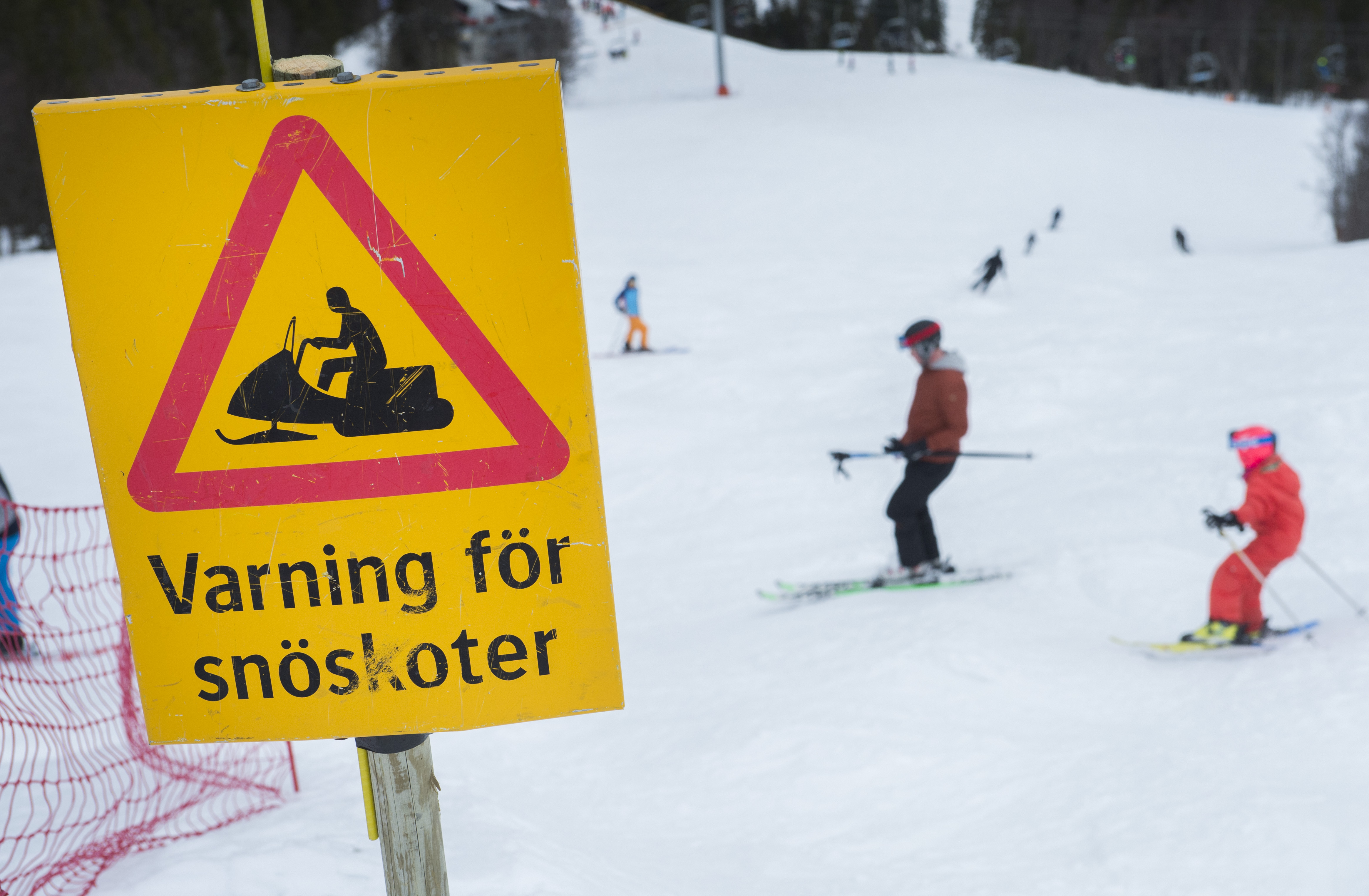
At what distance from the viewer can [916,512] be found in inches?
228

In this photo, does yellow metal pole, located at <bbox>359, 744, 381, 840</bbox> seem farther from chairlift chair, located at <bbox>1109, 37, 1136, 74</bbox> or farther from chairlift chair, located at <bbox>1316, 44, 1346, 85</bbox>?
chairlift chair, located at <bbox>1316, 44, 1346, 85</bbox>

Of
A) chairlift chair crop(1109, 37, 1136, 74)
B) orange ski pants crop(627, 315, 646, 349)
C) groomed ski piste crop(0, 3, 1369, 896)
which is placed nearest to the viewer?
groomed ski piste crop(0, 3, 1369, 896)

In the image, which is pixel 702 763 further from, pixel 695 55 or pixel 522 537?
pixel 695 55

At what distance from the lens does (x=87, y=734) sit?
398 centimetres

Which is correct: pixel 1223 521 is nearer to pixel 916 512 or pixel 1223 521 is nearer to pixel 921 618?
pixel 921 618

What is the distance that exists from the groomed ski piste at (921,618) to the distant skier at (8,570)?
1934 mm

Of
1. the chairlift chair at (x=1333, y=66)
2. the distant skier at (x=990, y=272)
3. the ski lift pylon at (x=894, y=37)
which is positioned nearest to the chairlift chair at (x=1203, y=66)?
the chairlift chair at (x=1333, y=66)

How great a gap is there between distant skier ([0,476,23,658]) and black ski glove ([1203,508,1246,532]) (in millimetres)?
5600

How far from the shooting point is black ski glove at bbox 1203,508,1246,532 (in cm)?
455

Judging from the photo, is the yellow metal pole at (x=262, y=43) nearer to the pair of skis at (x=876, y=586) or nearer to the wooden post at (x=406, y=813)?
the wooden post at (x=406, y=813)

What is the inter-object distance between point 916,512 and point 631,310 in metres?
8.24

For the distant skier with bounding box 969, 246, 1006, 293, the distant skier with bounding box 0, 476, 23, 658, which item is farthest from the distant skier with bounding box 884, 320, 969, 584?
the distant skier with bounding box 969, 246, 1006, 293

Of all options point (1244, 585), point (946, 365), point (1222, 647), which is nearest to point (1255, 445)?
point (1244, 585)

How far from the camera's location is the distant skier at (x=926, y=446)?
5.54 m
